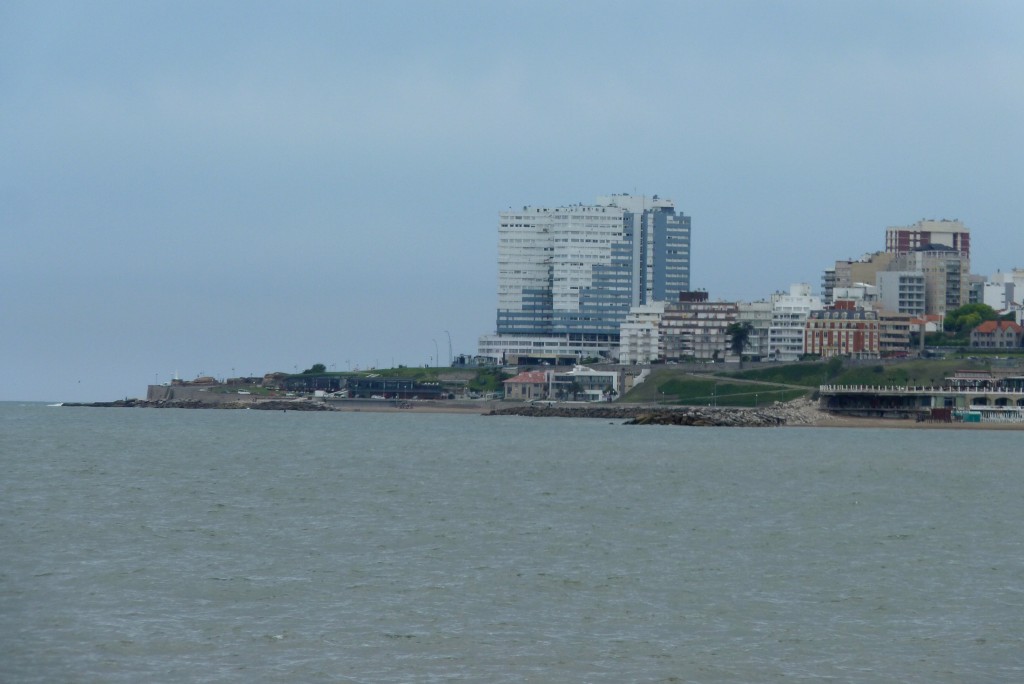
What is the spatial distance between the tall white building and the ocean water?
118 metres

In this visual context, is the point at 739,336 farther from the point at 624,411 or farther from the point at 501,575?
the point at 501,575

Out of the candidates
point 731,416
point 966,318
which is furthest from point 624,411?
point 966,318

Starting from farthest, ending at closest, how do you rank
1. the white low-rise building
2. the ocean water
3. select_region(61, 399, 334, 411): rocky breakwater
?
the white low-rise building
select_region(61, 399, 334, 411): rocky breakwater
the ocean water

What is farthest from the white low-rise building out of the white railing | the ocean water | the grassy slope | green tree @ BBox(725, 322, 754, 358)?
the ocean water

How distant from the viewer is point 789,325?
18250 centimetres

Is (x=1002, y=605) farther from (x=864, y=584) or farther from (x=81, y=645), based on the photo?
(x=81, y=645)

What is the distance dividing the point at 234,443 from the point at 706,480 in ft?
114

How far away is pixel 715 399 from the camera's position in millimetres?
152125

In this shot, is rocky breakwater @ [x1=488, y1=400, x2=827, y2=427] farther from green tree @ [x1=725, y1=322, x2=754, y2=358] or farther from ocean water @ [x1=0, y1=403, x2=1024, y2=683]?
ocean water @ [x1=0, y1=403, x2=1024, y2=683]

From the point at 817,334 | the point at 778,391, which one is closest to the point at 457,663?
the point at 778,391

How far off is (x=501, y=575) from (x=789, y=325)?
510ft

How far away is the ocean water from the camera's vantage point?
2241 centimetres

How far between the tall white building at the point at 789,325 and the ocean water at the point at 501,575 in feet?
389

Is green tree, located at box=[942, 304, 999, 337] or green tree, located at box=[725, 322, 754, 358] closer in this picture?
green tree, located at box=[725, 322, 754, 358]
